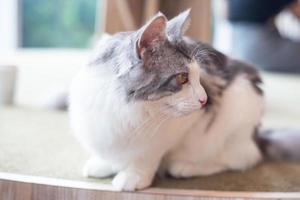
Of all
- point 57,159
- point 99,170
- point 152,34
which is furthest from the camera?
point 57,159

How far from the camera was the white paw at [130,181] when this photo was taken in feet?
3.59

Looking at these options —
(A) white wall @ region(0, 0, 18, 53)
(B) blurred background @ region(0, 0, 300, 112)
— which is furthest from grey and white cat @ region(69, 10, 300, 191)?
(A) white wall @ region(0, 0, 18, 53)

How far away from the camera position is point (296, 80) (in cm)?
276

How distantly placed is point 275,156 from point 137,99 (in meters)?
0.60

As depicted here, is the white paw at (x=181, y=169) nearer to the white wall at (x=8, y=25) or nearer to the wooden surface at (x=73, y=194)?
the wooden surface at (x=73, y=194)

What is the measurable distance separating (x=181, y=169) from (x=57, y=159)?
329 millimetres

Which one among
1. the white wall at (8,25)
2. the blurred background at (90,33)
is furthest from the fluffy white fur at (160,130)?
the white wall at (8,25)

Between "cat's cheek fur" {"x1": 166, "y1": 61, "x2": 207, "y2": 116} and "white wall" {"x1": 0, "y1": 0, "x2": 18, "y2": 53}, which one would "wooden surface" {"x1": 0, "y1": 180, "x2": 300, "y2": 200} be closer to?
"cat's cheek fur" {"x1": 166, "y1": 61, "x2": 207, "y2": 116}

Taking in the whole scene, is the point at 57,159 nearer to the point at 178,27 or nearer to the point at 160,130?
the point at 160,130

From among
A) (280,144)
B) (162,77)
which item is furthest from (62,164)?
(280,144)

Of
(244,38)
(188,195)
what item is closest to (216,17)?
(244,38)

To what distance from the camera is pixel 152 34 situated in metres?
0.94

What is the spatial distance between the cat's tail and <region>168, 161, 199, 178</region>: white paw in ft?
0.81

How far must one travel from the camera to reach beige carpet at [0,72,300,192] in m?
1.20
